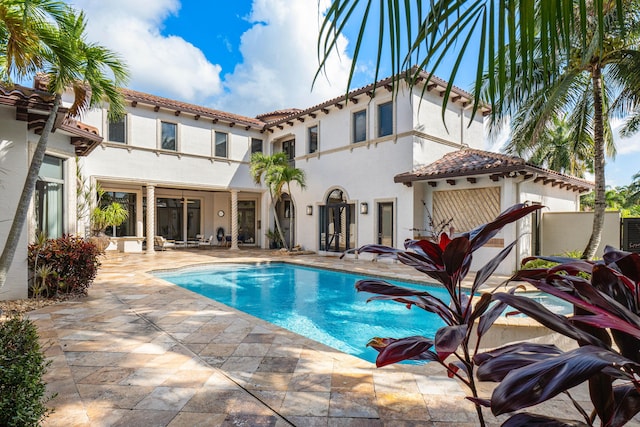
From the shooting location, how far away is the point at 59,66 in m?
5.78

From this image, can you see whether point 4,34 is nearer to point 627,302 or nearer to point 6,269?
point 6,269

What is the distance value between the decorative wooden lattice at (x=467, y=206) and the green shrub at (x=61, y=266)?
9966mm

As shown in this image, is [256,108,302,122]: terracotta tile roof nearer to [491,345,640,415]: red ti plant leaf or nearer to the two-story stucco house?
the two-story stucco house

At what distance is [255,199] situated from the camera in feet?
71.1

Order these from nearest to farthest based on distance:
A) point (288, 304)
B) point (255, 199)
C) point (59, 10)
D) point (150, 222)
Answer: point (59, 10)
point (288, 304)
point (150, 222)
point (255, 199)

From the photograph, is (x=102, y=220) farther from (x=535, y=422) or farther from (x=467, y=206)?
(x=535, y=422)

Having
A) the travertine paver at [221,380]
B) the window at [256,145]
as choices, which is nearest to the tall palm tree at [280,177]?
the window at [256,145]

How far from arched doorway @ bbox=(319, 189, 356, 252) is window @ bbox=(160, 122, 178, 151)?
783cm

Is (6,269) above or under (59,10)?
under

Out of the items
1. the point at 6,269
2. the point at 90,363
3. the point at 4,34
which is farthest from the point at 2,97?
the point at 90,363

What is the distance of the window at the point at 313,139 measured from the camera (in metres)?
17.0

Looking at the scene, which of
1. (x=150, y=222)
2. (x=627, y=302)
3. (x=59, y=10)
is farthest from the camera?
(x=150, y=222)

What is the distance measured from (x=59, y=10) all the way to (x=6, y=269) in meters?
4.38

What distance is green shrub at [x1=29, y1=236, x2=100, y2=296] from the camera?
6.85 metres
